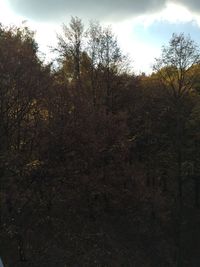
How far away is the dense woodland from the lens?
19938mm

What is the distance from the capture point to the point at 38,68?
20250mm

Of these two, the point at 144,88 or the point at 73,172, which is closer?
the point at 73,172

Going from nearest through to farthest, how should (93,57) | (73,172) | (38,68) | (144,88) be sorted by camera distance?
(38,68) → (73,172) → (93,57) → (144,88)

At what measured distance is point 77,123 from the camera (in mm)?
21891

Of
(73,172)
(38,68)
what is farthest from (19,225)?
(38,68)

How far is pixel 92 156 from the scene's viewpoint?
23.4 metres

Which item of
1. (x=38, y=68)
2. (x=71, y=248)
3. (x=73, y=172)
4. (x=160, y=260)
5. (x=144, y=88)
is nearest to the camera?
(x=38, y=68)

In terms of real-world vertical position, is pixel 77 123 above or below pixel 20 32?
below

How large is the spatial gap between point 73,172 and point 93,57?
688 inches

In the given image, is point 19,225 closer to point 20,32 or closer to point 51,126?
point 51,126

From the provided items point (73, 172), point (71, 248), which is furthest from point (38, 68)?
point (71, 248)

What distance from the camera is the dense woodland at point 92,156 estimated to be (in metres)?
19.9

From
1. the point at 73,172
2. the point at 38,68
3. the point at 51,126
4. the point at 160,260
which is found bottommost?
the point at 160,260

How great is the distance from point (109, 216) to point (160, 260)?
4.67m
